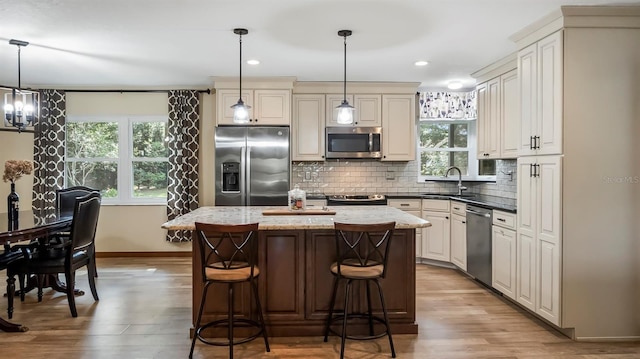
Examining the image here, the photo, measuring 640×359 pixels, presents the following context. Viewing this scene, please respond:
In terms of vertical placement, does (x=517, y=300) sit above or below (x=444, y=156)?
below

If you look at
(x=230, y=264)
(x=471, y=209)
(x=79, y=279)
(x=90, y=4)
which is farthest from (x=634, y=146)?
(x=79, y=279)

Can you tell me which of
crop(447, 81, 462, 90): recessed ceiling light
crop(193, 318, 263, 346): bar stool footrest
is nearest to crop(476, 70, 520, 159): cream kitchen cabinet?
crop(447, 81, 462, 90): recessed ceiling light

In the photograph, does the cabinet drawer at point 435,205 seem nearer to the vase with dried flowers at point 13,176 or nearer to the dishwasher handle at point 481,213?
the dishwasher handle at point 481,213

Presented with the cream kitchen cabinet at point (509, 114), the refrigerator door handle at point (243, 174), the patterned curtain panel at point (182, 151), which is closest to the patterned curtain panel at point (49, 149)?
the patterned curtain panel at point (182, 151)

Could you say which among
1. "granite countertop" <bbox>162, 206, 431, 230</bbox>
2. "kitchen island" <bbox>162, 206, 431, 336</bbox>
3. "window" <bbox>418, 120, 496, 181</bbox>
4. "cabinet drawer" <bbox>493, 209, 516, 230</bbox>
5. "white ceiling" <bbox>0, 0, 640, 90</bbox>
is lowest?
"kitchen island" <bbox>162, 206, 431, 336</bbox>

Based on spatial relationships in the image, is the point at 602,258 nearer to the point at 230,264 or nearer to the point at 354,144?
the point at 230,264

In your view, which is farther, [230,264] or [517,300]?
[517,300]

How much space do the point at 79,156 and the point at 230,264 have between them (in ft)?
14.1

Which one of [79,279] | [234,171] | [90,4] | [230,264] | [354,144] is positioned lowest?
[79,279]

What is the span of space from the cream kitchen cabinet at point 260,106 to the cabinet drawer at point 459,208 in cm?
225

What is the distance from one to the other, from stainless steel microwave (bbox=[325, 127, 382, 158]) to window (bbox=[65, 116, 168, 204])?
92.5 inches

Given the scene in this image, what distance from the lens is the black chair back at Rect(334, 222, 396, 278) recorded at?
2752mm

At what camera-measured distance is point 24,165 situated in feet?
12.8

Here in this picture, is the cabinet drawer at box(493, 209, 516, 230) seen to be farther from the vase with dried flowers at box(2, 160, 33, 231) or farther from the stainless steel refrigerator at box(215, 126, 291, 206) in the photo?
the vase with dried flowers at box(2, 160, 33, 231)
